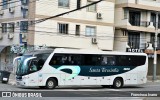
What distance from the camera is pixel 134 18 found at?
2016 inches

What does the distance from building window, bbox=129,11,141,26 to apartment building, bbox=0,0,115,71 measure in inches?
165

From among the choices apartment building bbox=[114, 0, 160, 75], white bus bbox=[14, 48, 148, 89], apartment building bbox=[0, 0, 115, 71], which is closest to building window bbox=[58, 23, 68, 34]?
apartment building bbox=[0, 0, 115, 71]

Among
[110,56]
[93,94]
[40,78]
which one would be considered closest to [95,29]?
[110,56]

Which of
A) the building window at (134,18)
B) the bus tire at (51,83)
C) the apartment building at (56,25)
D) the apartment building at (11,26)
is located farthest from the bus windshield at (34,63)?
the building window at (134,18)

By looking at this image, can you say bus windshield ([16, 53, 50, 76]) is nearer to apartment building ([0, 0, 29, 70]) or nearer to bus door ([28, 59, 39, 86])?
bus door ([28, 59, 39, 86])

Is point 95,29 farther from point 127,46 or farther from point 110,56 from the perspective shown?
point 110,56

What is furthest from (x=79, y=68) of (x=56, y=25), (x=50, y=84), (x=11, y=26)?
(x=11, y=26)

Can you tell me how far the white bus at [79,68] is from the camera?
2869 centimetres

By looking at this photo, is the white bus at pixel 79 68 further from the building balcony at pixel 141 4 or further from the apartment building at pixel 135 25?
the building balcony at pixel 141 4

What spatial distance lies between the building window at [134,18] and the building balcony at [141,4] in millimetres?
1723

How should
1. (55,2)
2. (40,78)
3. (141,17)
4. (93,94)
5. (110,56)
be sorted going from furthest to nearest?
(141,17), (55,2), (110,56), (40,78), (93,94)

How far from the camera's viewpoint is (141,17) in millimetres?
51406

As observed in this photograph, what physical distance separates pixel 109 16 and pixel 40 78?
20.6 m

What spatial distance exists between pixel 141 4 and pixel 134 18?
232 centimetres
